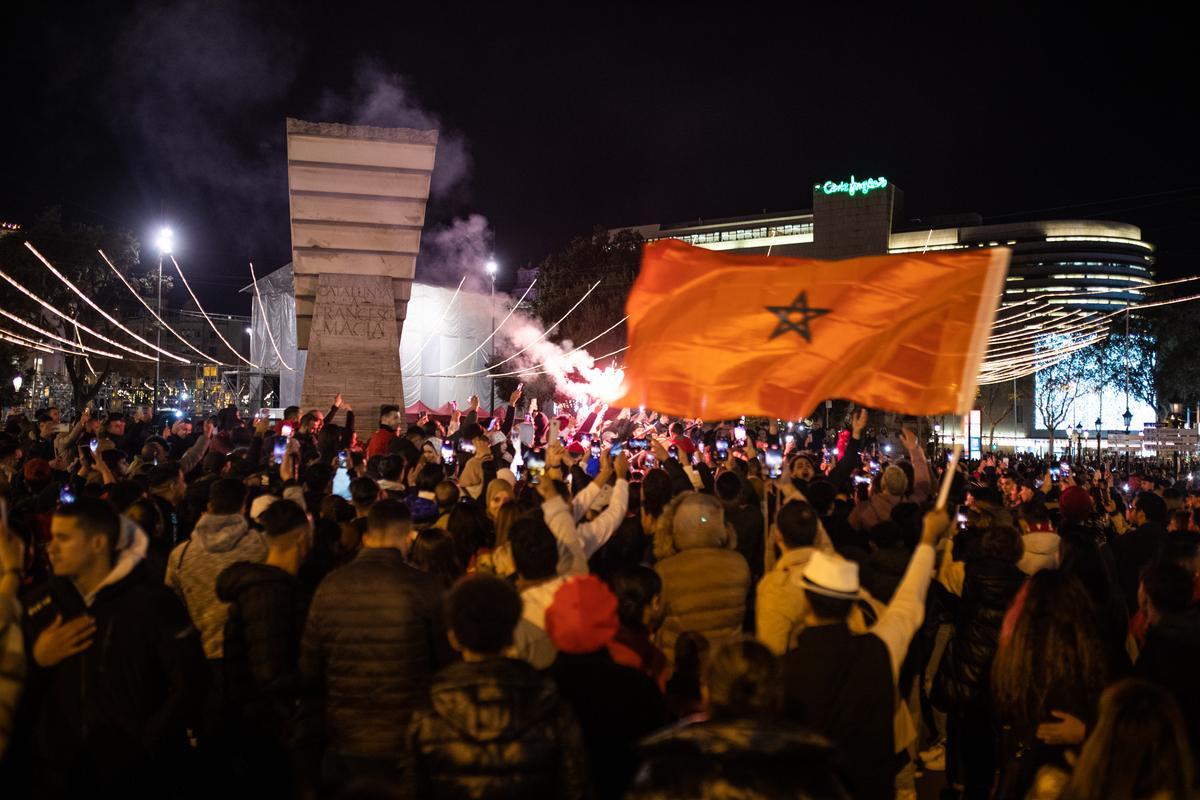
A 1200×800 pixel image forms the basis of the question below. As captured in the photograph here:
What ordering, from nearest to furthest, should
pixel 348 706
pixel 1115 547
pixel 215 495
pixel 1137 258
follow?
pixel 348 706, pixel 215 495, pixel 1115 547, pixel 1137 258

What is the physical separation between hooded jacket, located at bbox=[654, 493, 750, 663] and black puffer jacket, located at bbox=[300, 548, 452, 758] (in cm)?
137

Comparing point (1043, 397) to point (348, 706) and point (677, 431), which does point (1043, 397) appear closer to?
point (677, 431)

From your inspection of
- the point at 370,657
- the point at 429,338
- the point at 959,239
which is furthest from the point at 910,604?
the point at 959,239

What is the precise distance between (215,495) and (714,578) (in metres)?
2.82

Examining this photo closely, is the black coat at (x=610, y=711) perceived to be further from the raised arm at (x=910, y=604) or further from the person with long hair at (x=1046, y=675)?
the person with long hair at (x=1046, y=675)

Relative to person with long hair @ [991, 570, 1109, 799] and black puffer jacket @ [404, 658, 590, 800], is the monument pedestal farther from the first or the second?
Result: black puffer jacket @ [404, 658, 590, 800]

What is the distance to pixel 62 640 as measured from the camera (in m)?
3.76

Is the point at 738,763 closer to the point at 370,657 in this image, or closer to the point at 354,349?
the point at 370,657

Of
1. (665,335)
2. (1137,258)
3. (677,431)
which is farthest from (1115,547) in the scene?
(1137,258)

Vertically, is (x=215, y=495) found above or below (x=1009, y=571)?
above

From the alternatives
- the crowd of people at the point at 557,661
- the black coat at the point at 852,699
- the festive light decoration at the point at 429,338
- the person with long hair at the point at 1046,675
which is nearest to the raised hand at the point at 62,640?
the crowd of people at the point at 557,661

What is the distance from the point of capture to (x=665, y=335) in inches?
236

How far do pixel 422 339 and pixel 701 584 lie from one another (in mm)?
45682

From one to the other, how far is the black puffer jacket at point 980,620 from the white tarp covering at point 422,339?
4059cm
